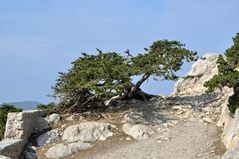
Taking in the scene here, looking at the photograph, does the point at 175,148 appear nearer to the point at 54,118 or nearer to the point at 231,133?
the point at 231,133

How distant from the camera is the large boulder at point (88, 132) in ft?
71.5

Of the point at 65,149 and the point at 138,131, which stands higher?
the point at 138,131

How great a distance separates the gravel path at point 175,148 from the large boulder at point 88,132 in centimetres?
159

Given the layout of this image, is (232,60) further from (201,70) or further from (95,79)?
(201,70)

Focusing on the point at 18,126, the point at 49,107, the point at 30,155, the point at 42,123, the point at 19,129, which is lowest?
the point at 30,155

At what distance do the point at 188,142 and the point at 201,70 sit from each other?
53.4 feet

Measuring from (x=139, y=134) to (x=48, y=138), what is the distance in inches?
196

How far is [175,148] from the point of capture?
2009 cm

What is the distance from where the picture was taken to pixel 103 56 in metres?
25.9

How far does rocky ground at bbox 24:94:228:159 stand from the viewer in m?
19.8

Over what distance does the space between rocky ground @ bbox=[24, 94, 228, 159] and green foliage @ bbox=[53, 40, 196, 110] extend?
1.53m

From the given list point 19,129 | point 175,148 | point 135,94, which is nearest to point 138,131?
point 175,148

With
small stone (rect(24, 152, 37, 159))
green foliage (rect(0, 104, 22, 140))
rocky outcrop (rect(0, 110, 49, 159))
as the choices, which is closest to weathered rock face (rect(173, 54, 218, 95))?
rocky outcrop (rect(0, 110, 49, 159))

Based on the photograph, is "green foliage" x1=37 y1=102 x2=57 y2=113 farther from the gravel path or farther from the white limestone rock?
the gravel path
